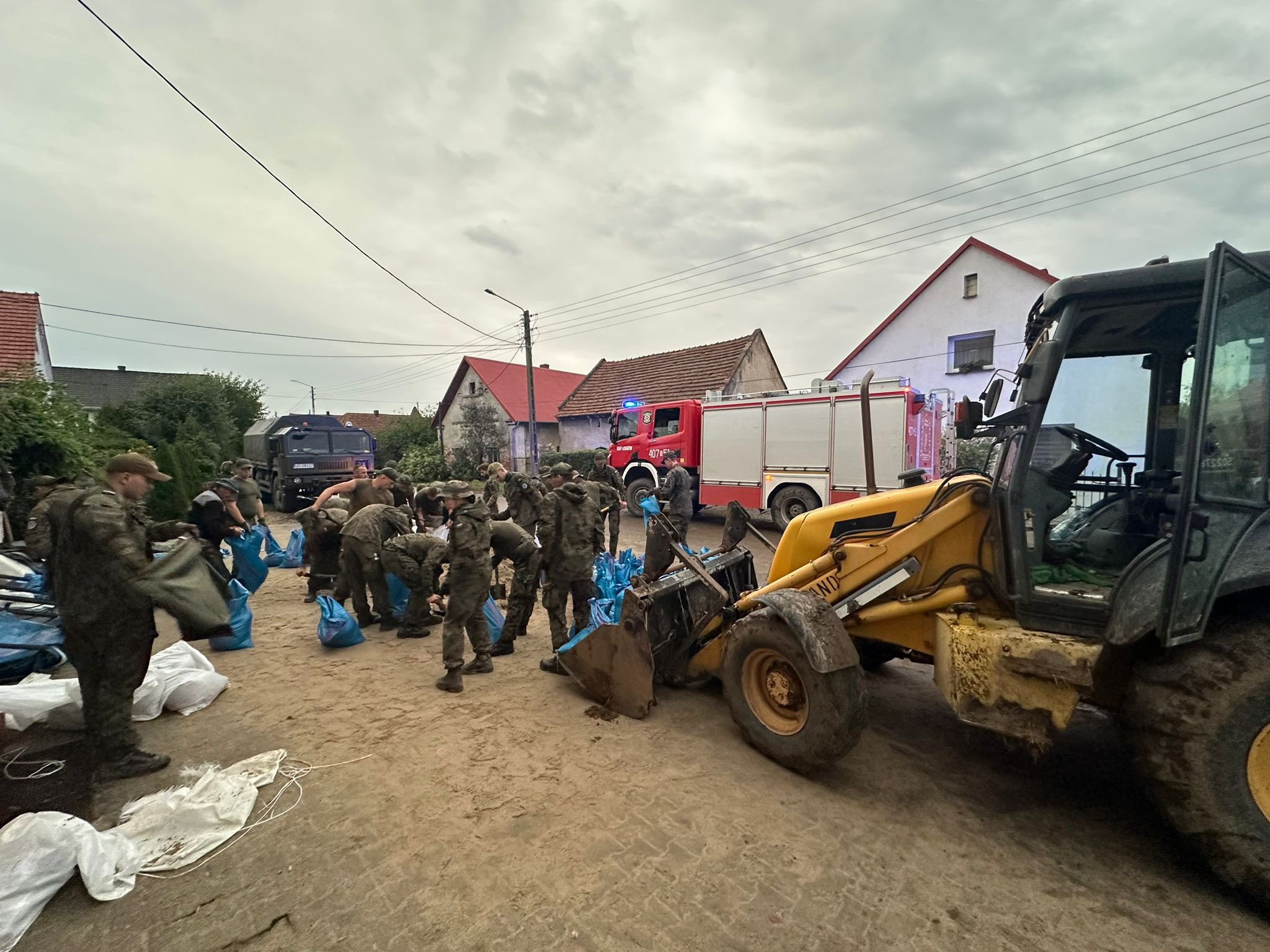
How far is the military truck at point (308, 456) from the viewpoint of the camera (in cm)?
1418

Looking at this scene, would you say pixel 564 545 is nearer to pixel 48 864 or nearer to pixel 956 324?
pixel 48 864

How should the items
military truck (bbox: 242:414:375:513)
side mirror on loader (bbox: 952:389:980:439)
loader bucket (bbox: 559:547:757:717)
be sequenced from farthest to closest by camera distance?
military truck (bbox: 242:414:375:513), loader bucket (bbox: 559:547:757:717), side mirror on loader (bbox: 952:389:980:439)

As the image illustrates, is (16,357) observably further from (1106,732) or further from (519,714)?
(1106,732)

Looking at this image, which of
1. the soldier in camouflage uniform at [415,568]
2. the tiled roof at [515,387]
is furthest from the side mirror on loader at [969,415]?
the tiled roof at [515,387]

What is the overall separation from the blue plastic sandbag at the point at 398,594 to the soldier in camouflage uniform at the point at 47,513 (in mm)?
2649

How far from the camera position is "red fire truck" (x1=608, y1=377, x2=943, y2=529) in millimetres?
10250

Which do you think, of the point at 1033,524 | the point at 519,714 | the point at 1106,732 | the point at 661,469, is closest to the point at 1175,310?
the point at 1033,524

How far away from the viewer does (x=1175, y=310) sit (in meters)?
2.73

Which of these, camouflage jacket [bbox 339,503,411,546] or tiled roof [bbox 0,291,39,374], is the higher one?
tiled roof [bbox 0,291,39,374]

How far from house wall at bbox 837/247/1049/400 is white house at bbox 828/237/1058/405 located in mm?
19

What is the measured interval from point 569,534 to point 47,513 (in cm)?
334

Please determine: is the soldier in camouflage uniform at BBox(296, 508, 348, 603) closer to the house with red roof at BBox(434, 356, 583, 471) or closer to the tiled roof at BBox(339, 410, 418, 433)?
the house with red roof at BBox(434, 356, 583, 471)

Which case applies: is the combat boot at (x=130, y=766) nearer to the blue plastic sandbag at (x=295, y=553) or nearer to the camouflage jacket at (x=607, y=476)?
the blue plastic sandbag at (x=295, y=553)

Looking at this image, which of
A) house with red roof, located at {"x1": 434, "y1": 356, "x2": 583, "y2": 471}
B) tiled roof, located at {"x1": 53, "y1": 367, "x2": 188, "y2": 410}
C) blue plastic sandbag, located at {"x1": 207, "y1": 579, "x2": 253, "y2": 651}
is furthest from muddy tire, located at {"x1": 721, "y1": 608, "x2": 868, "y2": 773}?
tiled roof, located at {"x1": 53, "y1": 367, "x2": 188, "y2": 410}
